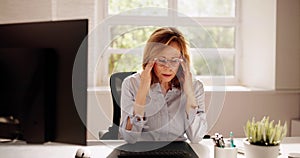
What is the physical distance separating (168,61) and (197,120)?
339 millimetres

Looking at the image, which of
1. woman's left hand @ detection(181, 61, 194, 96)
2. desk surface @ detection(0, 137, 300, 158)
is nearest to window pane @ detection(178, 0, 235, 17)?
desk surface @ detection(0, 137, 300, 158)

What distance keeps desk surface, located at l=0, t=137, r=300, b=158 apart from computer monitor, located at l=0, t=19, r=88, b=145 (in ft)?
0.35

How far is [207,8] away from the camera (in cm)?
356

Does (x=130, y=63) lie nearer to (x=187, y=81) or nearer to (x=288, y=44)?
(x=187, y=81)

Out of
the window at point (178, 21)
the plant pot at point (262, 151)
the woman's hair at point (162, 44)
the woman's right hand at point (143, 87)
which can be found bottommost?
the plant pot at point (262, 151)

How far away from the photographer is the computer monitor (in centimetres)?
114

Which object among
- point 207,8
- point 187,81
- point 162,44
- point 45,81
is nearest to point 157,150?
point 187,81

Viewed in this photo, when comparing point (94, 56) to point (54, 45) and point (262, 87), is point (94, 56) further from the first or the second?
point (54, 45)

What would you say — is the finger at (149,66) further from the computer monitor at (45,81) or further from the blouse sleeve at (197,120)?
the computer monitor at (45,81)

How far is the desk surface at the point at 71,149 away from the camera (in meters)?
1.37

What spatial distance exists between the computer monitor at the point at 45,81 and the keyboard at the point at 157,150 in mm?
328

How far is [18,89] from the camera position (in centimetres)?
120

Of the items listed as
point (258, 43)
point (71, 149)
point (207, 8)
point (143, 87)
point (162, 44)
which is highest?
point (207, 8)

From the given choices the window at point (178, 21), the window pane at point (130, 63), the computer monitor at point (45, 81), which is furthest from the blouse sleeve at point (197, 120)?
the window at point (178, 21)
